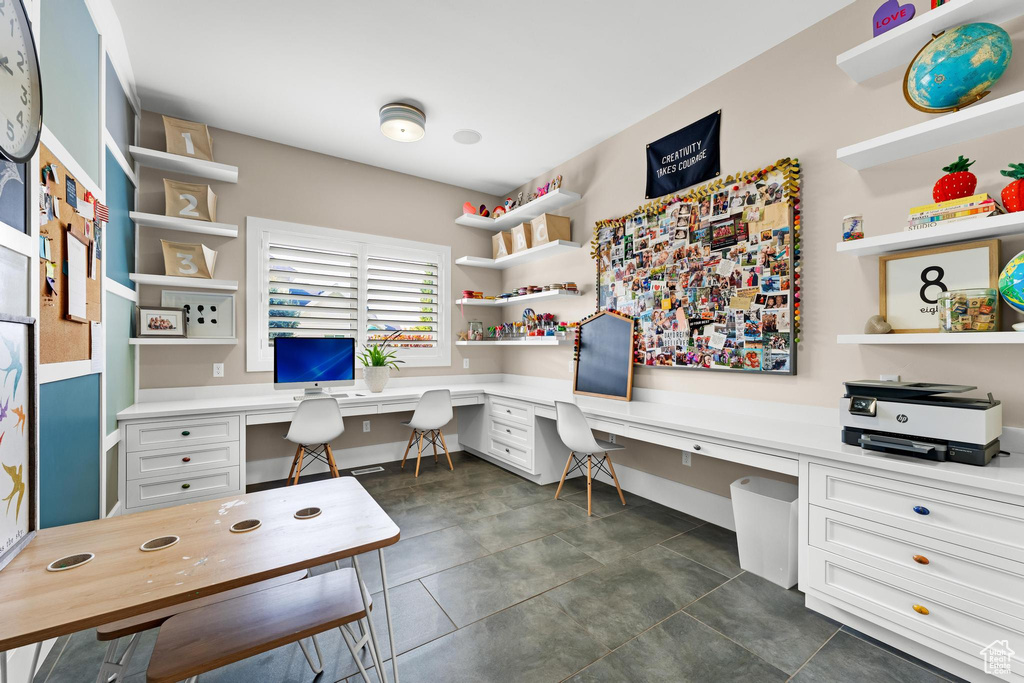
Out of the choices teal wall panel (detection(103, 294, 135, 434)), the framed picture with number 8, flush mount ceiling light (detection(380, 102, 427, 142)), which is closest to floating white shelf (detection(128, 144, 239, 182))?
teal wall panel (detection(103, 294, 135, 434))

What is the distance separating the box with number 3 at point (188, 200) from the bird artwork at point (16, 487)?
9.14ft

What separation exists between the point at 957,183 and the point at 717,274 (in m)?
1.16

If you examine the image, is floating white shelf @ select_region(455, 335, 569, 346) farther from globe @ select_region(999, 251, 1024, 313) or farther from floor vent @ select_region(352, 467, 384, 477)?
globe @ select_region(999, 251, 1024, 313)

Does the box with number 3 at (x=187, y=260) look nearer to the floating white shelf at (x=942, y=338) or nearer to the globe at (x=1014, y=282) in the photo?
the floating white shelf at (x=942, y=338)

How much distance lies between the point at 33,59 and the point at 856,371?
3.59 metres

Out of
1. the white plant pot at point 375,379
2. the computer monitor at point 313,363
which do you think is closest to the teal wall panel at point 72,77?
the computer monitor at point 313,363

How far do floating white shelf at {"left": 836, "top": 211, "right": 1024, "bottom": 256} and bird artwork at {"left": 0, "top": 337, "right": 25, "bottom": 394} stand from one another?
295cm

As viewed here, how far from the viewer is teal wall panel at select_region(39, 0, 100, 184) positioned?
1714mm

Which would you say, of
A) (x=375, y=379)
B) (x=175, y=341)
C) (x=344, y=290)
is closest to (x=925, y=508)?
(x=375, y=379)

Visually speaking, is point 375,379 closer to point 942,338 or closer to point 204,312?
point 204,312

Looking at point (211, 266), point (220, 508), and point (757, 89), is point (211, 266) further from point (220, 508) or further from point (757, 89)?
point (757, 89)

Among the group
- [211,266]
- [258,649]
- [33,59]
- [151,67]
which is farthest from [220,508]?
[151,67]

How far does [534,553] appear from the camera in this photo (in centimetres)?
253

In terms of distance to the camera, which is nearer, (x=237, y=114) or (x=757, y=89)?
(x=757, y=89)
